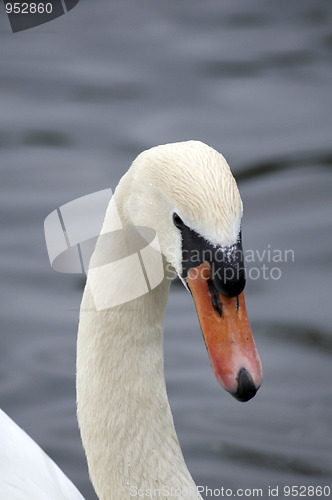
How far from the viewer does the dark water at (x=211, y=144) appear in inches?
157

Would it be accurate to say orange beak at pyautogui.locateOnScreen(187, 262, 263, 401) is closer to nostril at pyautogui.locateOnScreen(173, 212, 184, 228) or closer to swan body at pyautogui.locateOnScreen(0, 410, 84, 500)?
nostril at pyautogui.locateOnScreen(173, 212, 184, 228)

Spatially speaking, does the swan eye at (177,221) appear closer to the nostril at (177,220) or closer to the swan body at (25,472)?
the nostril at (177,220)

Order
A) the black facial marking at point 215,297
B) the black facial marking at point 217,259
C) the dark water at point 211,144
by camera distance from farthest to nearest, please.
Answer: the dark water at point 211,144
the black facial marking at point 215,297
the black facial marking at point 217,259

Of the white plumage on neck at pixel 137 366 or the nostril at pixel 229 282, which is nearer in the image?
the nostril at pixel 229 282

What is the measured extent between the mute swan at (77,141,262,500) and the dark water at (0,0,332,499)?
876 millimetres

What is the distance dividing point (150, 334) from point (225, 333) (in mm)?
393

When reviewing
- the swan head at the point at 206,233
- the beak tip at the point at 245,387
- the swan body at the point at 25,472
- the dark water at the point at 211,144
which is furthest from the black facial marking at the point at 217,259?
the dark water at the point at 211,144

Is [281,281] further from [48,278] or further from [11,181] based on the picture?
[11,181]

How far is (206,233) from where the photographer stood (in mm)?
2289

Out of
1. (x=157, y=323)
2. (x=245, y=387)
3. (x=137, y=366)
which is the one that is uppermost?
(x=245, y=387)

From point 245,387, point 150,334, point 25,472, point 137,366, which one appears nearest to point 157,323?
point 150,334

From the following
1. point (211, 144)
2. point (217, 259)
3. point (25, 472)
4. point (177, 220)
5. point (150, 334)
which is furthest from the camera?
point (211, 144)

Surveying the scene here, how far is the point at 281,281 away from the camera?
15.6 ft

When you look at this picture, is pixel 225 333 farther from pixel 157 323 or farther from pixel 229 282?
pixel 157 323
